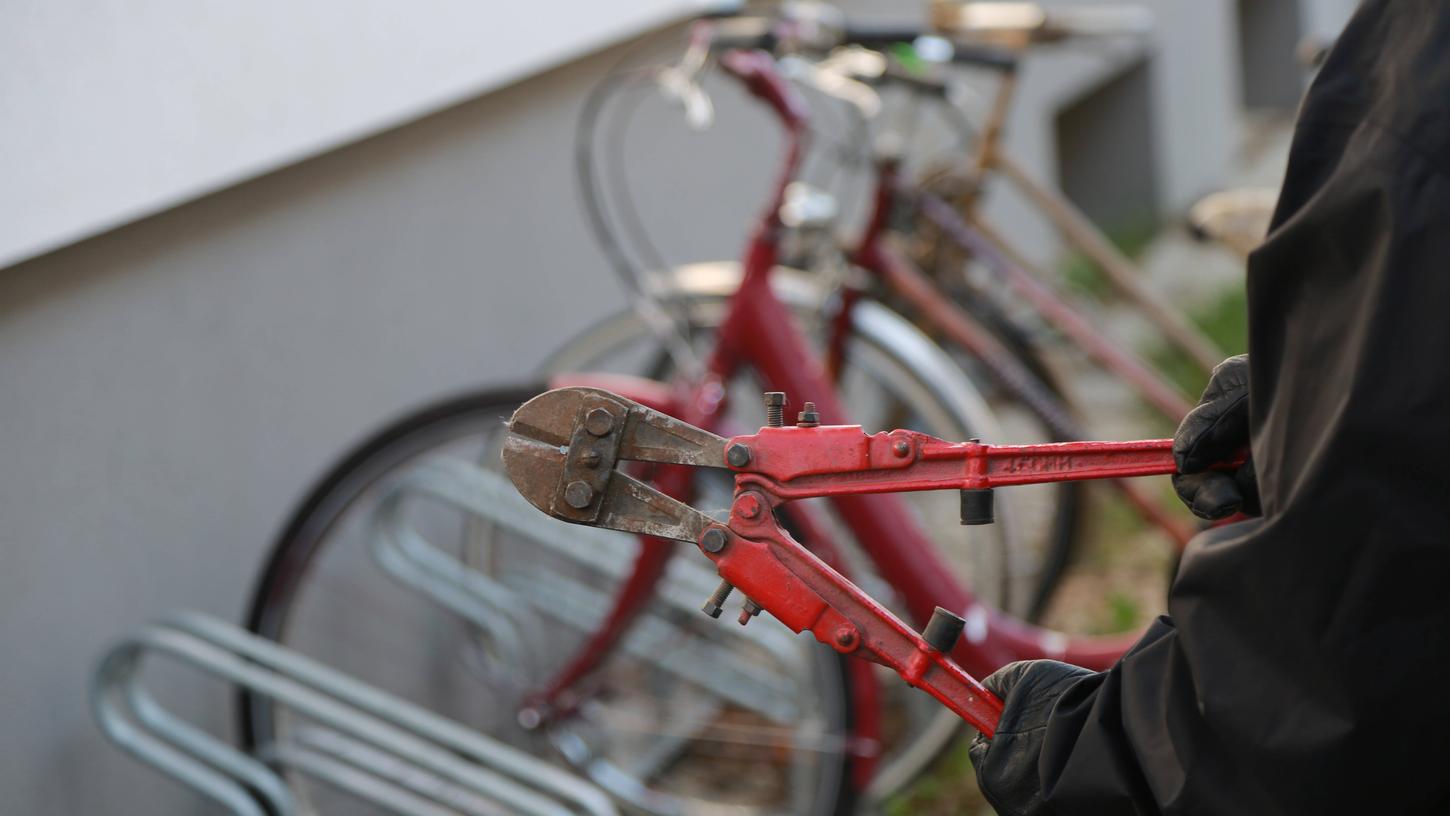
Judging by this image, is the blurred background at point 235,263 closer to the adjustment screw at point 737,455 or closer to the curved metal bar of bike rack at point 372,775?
the curved metal bar of bike rack at point 372,775

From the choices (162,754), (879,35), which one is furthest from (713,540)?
(879,35)

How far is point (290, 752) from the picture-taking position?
8.50ft

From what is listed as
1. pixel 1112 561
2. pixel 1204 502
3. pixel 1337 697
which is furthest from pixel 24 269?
pixel 1112 561

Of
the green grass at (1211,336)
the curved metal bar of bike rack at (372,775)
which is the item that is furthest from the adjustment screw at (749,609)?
the green grass at (1211,336)

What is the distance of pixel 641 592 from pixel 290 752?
2.08 ft

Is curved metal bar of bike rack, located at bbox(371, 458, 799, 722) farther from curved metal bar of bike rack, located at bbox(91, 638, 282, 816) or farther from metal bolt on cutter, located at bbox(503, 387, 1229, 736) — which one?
metal bolt on cutter, located at bbox(503, 387, 1229, 736)

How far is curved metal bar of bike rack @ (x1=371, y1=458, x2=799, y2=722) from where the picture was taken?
2.78m

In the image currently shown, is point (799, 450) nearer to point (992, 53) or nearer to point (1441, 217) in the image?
point (1441, 217)

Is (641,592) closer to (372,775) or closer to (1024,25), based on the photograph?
(372,775)

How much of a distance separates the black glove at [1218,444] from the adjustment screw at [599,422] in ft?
1.59

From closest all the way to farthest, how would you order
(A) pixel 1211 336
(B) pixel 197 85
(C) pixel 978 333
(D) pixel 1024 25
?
(B) pixel 197 85 → (C) pixel 978 333 → (D) pixel 1024 25 → (A) pixel 1211 336

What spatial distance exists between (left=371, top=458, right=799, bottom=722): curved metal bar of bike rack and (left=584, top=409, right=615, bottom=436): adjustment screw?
1.37 metres

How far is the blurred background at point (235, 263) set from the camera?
237 centimetres

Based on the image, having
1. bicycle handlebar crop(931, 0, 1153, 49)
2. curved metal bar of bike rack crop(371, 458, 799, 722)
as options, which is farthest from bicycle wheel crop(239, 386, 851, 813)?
bicycle handlebar crop(931, 0, 1153, 49)
